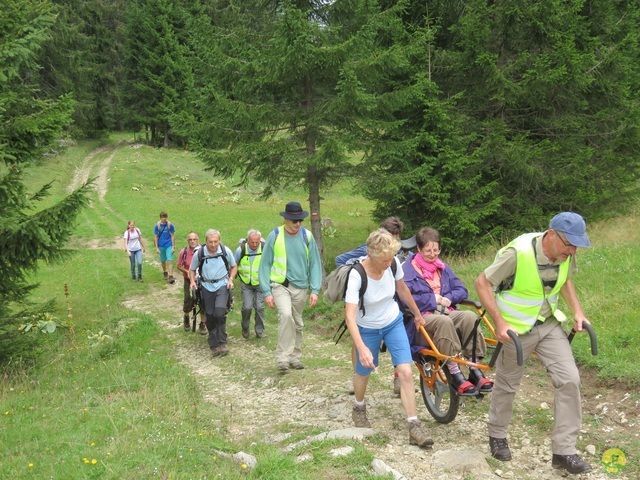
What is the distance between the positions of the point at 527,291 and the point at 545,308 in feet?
0.86

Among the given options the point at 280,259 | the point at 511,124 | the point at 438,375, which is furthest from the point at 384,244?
the point at 511,124

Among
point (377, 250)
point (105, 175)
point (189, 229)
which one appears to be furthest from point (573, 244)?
point (105, 175)

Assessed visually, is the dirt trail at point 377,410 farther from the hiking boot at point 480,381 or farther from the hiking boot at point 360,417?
the hiking boot at point 480,381

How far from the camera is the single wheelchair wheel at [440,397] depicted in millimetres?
5543

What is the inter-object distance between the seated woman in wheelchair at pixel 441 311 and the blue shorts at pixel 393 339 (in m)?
0.38

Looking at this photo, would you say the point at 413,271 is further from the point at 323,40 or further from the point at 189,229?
the point at 189,229

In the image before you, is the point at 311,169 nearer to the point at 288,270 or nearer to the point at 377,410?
the point at 288,270

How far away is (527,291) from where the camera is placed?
15.5ft

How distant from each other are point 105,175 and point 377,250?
37.9 metres

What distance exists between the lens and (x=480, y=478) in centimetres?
466

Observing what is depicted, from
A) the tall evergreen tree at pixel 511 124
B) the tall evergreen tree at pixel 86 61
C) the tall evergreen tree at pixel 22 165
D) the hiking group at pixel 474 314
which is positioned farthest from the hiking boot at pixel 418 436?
the tall evergreen tree at pixel 86 61

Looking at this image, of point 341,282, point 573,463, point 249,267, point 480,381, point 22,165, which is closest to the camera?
point 573,463

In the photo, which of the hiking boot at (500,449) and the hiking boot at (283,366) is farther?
the hiking boot at (283,366)

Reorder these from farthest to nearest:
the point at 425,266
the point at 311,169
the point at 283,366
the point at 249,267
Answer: the point at 311,169
the point at 249,267
the point at 283,366
the point at 425,266
